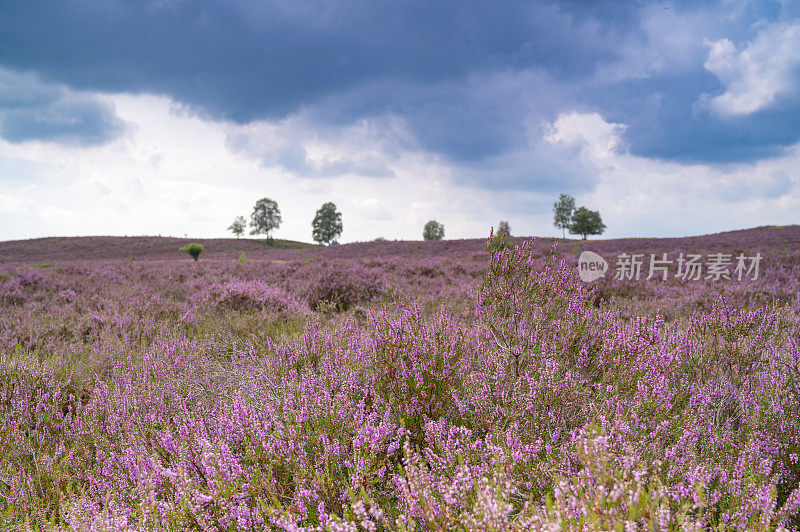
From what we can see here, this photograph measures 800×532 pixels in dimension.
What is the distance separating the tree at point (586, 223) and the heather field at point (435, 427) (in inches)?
2348

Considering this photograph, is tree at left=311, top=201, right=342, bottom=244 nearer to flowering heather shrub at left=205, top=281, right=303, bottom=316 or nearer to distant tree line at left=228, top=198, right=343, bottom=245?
distant tree line at left=228, top=198, right=343, bottom=245

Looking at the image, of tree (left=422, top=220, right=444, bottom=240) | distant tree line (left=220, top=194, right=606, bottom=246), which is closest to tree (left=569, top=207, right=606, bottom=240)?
distant tree line (left=220, top=194, right=606, bottom=246)

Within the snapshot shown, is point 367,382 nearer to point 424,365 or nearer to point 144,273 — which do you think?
point 424,365

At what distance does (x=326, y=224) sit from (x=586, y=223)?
129 feet

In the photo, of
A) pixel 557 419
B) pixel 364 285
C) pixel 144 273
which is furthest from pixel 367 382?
pixel 144 273

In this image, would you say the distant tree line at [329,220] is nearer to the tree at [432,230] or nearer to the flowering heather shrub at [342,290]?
the tree at [432,230]

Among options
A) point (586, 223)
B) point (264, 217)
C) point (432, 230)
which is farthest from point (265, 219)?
point (586, 223)

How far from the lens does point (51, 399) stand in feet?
10.6

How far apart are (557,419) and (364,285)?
5916 millimetres

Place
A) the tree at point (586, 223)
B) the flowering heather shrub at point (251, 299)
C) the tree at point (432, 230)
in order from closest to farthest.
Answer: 1. the flowering heather shrub at point (251, 299)
2. the tree at point (586, 223)
3. the tree at point (432, 230)

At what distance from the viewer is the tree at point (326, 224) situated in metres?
63.7

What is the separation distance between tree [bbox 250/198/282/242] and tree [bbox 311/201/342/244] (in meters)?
6.20

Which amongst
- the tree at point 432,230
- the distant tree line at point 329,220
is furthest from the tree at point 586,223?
the tree at point 432,230

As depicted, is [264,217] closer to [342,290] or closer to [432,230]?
[432,230]
